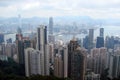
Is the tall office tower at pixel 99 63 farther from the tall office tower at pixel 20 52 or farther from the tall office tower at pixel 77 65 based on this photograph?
the tall office tower at pixel 20 52

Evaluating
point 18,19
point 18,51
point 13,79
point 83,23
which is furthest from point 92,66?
point 18,19

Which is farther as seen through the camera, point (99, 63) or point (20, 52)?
point (20, 52)

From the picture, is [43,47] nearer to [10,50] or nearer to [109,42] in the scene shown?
[10,50]

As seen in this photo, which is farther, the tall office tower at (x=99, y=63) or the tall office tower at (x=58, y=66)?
the tall office tower at (x=99, y=63)

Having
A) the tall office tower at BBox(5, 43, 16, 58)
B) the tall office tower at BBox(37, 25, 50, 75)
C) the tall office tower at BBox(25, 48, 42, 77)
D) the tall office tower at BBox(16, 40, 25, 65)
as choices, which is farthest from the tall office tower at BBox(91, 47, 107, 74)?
the tall office tower at BBox(5, 43, 16, 58)

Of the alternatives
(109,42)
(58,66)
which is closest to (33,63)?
(58,66)

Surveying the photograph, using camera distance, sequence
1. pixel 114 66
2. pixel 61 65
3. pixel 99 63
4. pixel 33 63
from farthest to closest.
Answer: pixel 99 63 → pixel 114 66 → pixel 33 63 → pixel 61 65

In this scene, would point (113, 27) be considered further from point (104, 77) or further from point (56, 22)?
point (104, 77)

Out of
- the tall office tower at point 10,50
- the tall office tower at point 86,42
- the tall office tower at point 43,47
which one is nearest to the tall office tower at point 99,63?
the tall office tower at point 43,47

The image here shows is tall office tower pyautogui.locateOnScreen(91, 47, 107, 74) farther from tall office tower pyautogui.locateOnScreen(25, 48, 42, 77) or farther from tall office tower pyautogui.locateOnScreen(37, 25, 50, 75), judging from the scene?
tall office tower pyautogui.locateOnScreen(25, 48, 42, 77)
